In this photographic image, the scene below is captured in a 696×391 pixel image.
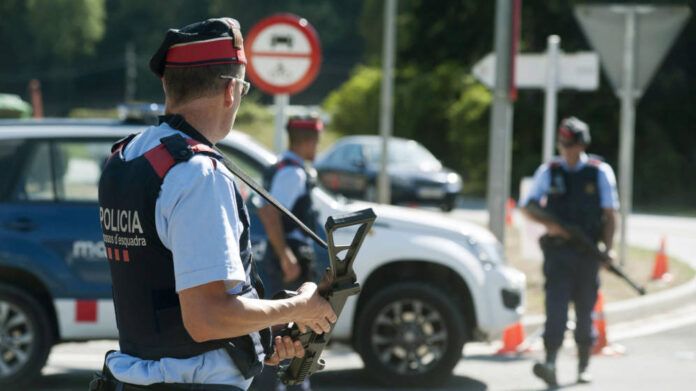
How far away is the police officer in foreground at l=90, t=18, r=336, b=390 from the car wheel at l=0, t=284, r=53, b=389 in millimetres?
4775

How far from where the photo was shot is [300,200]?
22.3 ft

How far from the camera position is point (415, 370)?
8.03m

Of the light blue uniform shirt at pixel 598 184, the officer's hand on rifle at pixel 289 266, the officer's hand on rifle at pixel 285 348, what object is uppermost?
the officer's hand on rifle at pixel 285 348

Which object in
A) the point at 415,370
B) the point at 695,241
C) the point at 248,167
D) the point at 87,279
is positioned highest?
the point at 248,167

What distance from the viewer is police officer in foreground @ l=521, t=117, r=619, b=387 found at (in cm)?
845

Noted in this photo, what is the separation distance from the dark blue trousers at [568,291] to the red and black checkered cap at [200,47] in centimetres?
568

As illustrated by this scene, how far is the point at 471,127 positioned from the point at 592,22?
21.6m

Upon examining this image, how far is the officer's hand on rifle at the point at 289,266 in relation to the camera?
6.81 m

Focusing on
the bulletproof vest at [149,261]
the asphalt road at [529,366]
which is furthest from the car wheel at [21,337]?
the bulletproof vest at [149,261]

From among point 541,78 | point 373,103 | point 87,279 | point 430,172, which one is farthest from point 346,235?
point 373,103

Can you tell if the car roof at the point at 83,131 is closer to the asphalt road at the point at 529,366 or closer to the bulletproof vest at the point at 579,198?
the asphalt road at the point at 529,366

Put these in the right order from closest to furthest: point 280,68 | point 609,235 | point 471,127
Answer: point 609,235
point 280,68
point 471,127

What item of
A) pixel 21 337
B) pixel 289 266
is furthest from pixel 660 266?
pixel 21 337

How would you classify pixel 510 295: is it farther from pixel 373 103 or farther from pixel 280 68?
pixel 373 103
